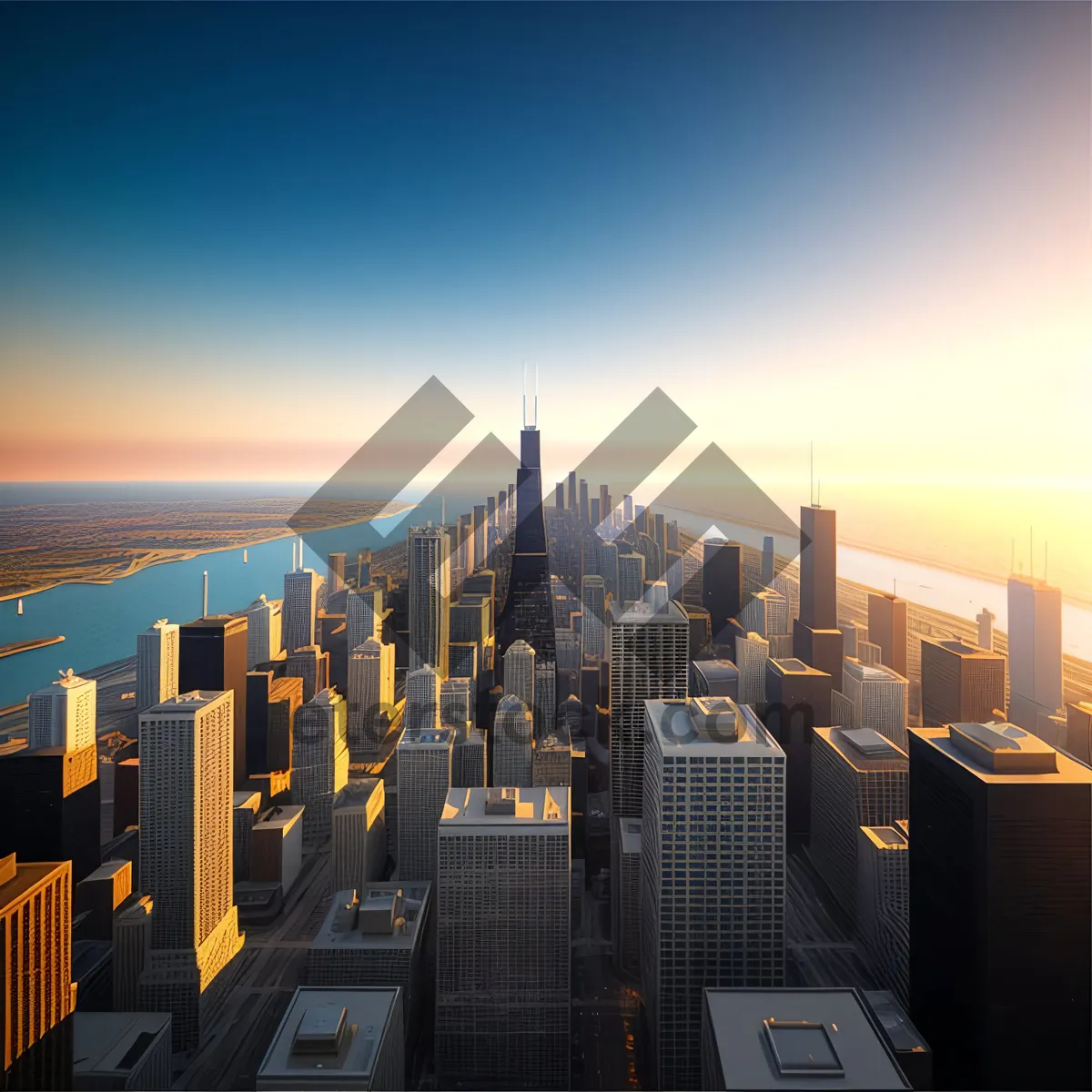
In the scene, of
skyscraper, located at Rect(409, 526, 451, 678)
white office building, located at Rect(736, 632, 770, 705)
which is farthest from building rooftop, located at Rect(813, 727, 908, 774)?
skyscraper, located at Rect(409, 526, 451, 678)

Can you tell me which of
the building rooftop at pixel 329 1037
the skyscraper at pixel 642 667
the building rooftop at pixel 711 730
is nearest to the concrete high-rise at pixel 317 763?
the skyscraper at pixel 642 667

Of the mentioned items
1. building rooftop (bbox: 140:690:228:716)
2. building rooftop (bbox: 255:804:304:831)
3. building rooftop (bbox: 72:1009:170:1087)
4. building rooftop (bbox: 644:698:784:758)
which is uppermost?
building rooftop (bbox: 644:698:784:758)

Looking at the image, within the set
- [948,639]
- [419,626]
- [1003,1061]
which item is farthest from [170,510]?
[948,639]

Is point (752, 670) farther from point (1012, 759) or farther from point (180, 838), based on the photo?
point (180, 838)

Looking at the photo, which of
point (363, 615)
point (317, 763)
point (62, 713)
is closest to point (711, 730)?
point (62, 713)

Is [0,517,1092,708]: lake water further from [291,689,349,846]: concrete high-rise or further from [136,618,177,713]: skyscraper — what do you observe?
[291,689,349,846]: concrete high-rise

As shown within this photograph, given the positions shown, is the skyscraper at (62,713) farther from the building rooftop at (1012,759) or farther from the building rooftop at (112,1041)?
the building rooftop at (1012,759)
